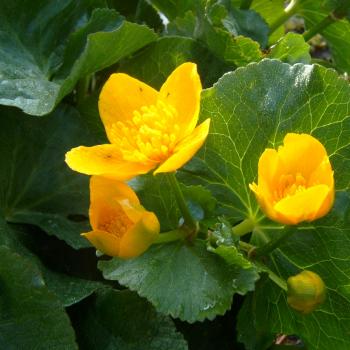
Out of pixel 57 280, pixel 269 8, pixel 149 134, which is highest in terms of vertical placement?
pixel 149 134

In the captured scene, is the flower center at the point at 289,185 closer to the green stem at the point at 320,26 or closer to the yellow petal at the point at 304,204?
the yellow petal at the point at 304,204

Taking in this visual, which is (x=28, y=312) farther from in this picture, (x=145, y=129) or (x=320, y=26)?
(x=320, y=26)

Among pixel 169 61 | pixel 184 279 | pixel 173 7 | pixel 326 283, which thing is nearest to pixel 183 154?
pixel 184 279

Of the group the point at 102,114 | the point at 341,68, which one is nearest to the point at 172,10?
the point at 341,68

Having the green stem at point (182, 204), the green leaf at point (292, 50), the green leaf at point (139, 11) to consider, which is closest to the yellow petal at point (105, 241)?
the green stem at point (182, 204)

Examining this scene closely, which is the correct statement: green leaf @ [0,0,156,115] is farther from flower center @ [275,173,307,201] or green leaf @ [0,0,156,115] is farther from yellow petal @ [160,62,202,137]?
flower center @ [275,173,307,201]

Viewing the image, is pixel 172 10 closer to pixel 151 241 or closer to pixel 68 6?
pixel 68 6
